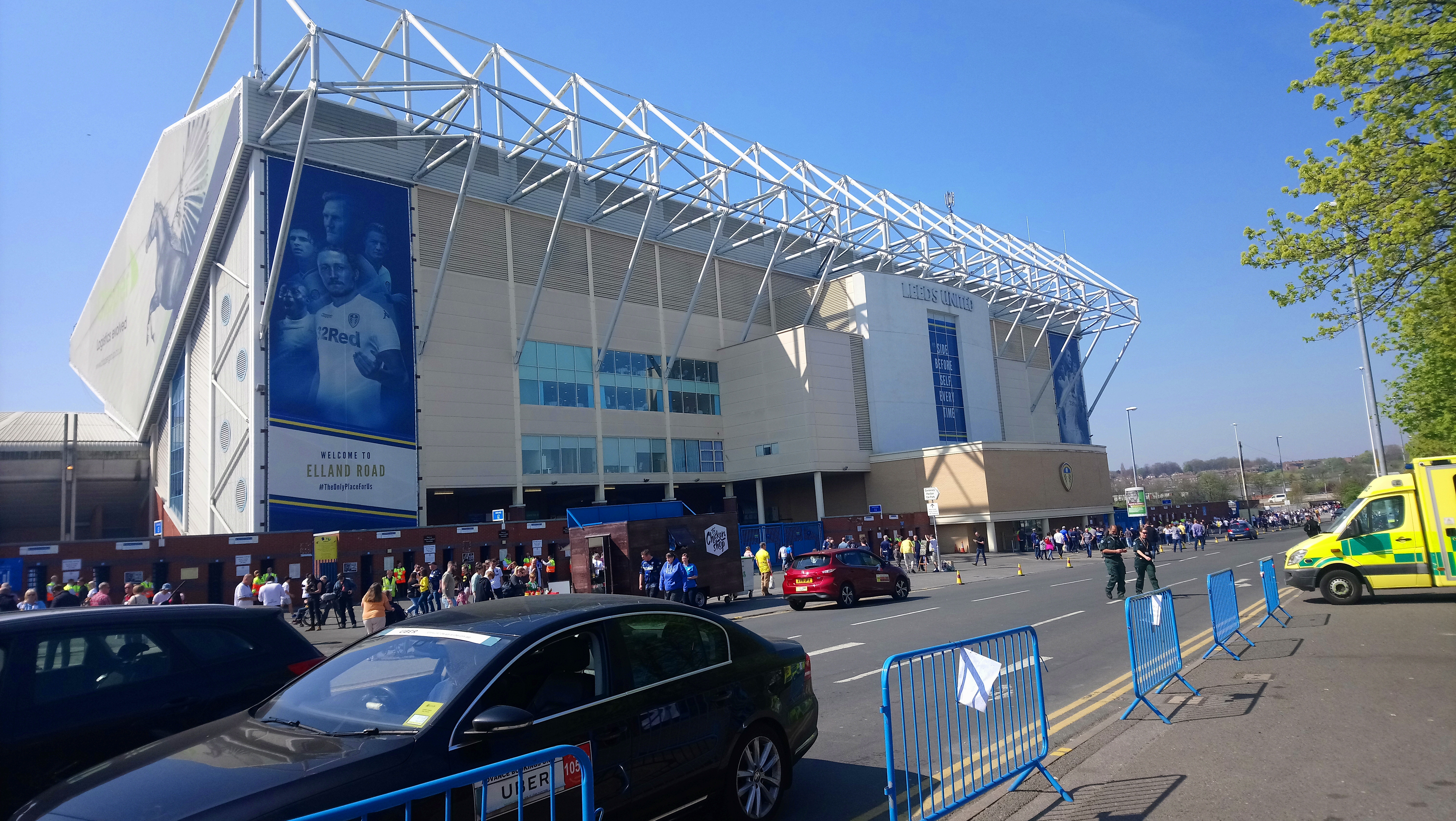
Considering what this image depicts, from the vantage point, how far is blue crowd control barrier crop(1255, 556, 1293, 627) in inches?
484

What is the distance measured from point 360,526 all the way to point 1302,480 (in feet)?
455

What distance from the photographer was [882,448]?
49812 millimetres

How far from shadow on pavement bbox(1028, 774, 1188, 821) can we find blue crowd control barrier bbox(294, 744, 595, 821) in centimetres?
318

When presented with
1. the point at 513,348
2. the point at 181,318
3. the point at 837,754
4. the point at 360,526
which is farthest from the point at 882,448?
the point at 837,754

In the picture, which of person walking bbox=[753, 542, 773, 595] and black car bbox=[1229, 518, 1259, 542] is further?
black car bbox=[1229, 518, 1259, 542]

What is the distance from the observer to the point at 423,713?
368 centimetres

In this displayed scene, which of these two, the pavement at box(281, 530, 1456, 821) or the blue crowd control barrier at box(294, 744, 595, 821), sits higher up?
the blue crowd control barrier at box(294, 744, 595, 821)

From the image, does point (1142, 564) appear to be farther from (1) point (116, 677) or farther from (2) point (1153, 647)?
(1) point (116, 677)

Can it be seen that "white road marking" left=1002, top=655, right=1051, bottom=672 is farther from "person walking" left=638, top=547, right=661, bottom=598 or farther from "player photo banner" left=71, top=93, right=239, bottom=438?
"player photo banner" left=71, top=93, right=239, bottom=438

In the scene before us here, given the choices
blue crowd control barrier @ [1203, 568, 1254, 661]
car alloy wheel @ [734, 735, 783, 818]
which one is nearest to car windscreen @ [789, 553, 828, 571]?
blue crowd control barrier @ [1203, 568, 1254, 661]

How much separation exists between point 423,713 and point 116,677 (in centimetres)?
249

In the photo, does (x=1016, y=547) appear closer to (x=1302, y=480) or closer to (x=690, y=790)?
(x=690, y=790)

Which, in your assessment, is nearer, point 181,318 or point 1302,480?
point 181,318

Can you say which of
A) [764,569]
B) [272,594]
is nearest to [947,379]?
[764,569]
